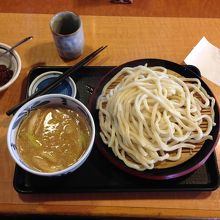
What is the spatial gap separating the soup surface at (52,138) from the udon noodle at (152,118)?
10 cm

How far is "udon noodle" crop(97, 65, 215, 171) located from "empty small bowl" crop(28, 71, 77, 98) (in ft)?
0.47

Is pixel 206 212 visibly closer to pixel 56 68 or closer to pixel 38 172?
pixel 38 172

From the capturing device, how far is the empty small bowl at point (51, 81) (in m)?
1.16

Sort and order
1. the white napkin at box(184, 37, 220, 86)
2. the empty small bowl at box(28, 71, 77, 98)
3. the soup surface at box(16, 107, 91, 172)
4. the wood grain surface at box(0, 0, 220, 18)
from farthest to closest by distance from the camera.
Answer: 1. the wood grain surface at box(0, 0, 220, 18)
2. the white napkin at box(184, 37, 220, 86)
3. the empty small bowl at box(28, 71, 77, 98)
4. the soup surface at box(16, 107, 91, 172)

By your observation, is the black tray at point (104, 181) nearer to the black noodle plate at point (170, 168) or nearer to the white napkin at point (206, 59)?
the black noodle plate at point (170, 168)

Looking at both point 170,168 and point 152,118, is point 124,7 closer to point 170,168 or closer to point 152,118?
point 152,118

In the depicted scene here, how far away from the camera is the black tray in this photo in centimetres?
97

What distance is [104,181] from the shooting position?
3.23 feet

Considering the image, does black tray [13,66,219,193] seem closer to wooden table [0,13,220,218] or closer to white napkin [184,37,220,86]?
wooden table [0,13,220,218]

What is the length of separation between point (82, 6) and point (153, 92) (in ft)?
2.85

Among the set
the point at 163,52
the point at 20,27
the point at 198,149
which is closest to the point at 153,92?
the point at 198,149

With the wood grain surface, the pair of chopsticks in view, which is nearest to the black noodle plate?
the pair of chopsticks

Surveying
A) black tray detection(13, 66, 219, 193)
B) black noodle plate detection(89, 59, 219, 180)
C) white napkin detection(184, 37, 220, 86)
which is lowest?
black tray detection(13, 66, 219, 193)

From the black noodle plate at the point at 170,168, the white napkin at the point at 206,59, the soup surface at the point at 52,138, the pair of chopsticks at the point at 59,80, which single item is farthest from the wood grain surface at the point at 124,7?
the soup surface at the point at 52,138
